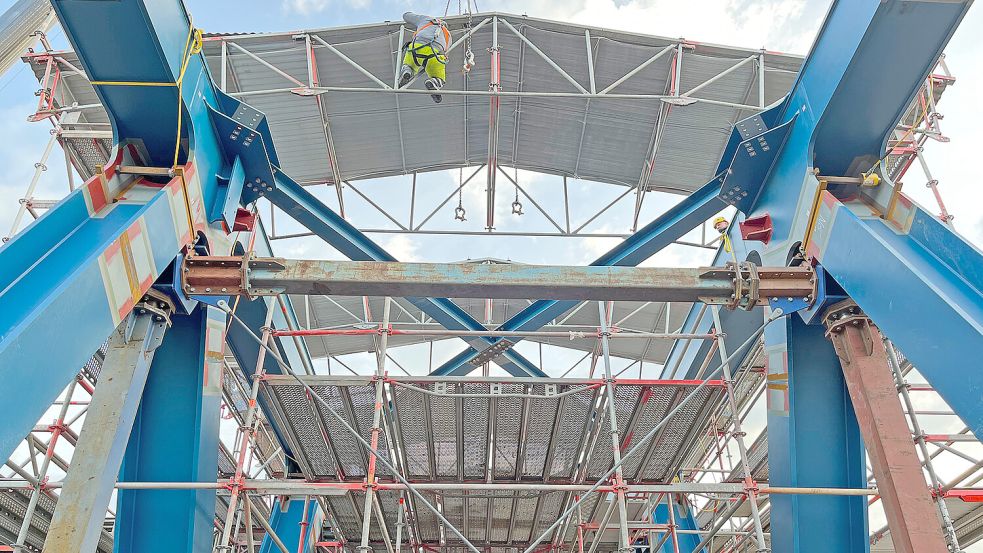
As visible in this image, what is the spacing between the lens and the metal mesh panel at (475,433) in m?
9.42

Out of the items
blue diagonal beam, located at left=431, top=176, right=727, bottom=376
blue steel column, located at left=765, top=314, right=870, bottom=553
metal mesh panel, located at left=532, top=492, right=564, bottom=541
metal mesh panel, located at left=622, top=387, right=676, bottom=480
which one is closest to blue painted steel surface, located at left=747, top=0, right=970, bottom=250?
blue steel column, located at left=765, top=314, right=870, bottom=553

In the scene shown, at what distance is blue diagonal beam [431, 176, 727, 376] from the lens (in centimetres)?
745

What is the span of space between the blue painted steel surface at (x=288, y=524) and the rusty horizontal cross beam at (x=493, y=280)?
5733mm

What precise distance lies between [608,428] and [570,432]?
1.63ft

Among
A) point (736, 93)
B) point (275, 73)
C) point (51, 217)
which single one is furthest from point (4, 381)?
point (736, 93)

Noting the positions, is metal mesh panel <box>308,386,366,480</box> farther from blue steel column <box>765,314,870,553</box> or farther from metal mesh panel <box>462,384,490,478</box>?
blue steel column <box>765,314,870,553</box>

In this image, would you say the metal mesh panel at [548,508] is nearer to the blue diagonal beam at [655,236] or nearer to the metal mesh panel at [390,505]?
the metal mesh panel at [390,505]

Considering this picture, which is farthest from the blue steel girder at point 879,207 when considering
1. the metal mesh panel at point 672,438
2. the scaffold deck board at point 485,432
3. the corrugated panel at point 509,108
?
the corrugated panel at point 509,108

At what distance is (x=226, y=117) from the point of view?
6.19m

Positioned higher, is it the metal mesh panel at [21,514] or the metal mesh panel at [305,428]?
the metal mesh panel at [21,514]

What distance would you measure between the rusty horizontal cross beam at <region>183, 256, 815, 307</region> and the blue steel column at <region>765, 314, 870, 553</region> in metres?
0.81

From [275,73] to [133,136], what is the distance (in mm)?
8074

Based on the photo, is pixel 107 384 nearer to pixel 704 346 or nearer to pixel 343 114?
A: pixel 704 346

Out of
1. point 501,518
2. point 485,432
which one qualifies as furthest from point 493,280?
point 501,518
